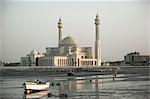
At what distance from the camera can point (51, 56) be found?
55.5m

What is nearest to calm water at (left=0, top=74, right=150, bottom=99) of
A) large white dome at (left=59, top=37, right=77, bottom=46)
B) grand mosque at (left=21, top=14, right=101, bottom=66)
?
grand mosque at (left=21, top=14, right=101, bottom=66)

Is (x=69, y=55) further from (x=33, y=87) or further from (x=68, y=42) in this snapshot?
(x=33, y=87)

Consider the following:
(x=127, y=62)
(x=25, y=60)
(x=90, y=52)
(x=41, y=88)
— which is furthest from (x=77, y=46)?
(x=41, y=88)

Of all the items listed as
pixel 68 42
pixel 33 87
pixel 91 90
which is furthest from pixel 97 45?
pixel 33 87

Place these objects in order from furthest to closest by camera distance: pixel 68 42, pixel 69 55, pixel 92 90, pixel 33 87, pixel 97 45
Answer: pixel 68 42 → pixel 69 55 → pixel 97 45 → pixel 92 90 → pixel 33 87

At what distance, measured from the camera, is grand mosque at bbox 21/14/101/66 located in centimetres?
5541

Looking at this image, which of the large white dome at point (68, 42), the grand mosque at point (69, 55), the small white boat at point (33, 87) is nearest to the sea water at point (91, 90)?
the small white boat at point (33, 87)

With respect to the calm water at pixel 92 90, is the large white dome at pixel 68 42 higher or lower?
higher

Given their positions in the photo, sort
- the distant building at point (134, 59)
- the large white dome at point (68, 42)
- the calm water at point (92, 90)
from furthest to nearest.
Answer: the distant building at point (134, 59), the large white dome at point (68, 42), the calm water at point (92, 90)

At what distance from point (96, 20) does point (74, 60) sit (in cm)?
732

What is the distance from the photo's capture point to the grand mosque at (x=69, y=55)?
55406mm

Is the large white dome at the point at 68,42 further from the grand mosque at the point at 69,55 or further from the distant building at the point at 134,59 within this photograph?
the distant building at the point at 134,59

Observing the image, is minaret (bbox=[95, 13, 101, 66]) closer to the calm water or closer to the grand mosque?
the grand mosque

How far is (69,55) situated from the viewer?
56031 millimetres
